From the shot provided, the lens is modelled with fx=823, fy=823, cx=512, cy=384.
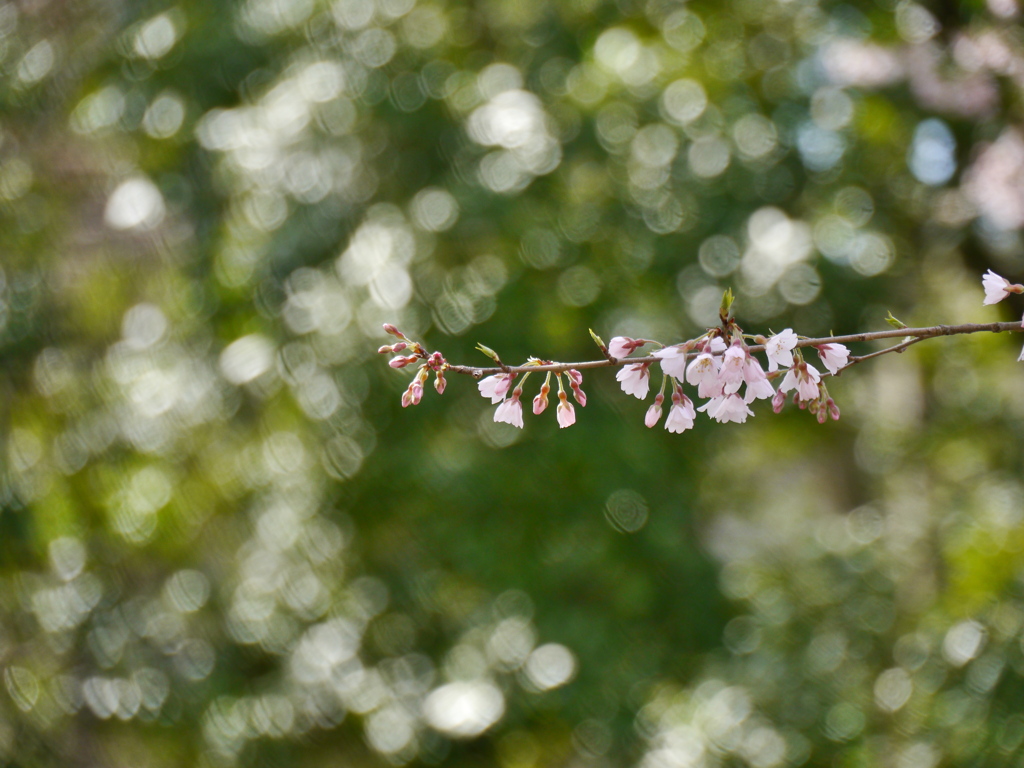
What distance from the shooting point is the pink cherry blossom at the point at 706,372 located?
3.51 ft

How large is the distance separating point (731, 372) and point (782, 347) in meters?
0.08

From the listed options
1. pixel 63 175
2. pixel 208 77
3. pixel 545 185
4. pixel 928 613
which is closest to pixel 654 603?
pixel 928 613

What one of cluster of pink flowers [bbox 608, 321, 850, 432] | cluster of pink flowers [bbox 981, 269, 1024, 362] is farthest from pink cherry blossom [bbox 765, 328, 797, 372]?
cluster of pink flowers [bbox 981, 269, 1024, 362]

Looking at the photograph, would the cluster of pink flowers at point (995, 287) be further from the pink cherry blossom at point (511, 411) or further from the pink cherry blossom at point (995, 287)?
the pink cherry blossom at point (511, 411)

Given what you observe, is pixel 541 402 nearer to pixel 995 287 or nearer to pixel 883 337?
pixel 883 337

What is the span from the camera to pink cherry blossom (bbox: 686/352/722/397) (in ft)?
3.51

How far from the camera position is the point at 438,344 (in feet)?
10.1

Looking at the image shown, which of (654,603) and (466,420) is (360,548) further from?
(654,603)

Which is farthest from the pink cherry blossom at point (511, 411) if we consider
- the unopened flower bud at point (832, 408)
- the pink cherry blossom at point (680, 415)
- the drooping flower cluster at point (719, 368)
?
the unopened flower bud at point (832, 408)

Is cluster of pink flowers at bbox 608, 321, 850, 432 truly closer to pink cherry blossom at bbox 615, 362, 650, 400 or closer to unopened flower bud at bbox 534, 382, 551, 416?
pink cherry blossom at bbox 615, 362, 650, 400

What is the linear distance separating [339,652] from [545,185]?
6.65ft

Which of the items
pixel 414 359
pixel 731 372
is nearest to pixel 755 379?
pixel 731 372

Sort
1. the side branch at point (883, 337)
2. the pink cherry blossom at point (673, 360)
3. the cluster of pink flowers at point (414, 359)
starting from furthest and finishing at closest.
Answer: the cluster of pink flowers at point (414, 359), the pink cherry blossom at point (673, 360), the side branch at point (883, 337)

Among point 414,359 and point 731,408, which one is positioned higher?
point 414,359
